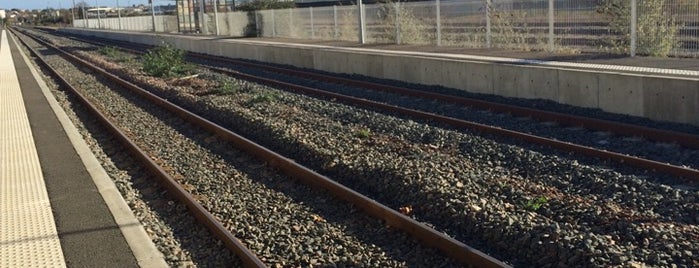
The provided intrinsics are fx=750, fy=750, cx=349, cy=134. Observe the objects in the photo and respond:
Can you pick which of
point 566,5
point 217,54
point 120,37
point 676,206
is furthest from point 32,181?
point 120,37

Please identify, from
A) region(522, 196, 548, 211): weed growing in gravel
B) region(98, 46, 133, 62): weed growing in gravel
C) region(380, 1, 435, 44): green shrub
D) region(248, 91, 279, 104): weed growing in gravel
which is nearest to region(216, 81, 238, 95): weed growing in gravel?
region(248, 91, 279, 104): weed growing in gravel

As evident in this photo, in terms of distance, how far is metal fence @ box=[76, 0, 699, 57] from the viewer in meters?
18.1

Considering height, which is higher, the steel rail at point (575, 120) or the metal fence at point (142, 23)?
the metal fence at point (142, 23)

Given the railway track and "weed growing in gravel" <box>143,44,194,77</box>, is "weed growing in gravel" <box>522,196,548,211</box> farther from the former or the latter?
"weed growing in gravel" <box>143,44,194,77</box>

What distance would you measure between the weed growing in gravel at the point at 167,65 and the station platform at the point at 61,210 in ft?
38.6

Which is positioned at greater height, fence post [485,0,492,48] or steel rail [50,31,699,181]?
fence post [485,0,492,48]

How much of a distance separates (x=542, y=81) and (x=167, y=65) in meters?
15.5

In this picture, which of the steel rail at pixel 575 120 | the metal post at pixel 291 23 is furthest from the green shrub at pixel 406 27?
the metal post at pixel 291 23

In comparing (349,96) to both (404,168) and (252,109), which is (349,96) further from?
(404,168)

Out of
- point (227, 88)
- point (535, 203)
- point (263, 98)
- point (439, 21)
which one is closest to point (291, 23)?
point (439, 21)

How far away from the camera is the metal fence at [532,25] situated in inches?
712

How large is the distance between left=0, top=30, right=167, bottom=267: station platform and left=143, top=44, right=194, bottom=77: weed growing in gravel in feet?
38.6

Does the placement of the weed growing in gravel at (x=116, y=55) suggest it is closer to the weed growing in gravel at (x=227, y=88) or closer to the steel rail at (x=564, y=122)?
the weed growing in gravel at (x=227, y=88)

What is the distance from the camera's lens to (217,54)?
40344mm
